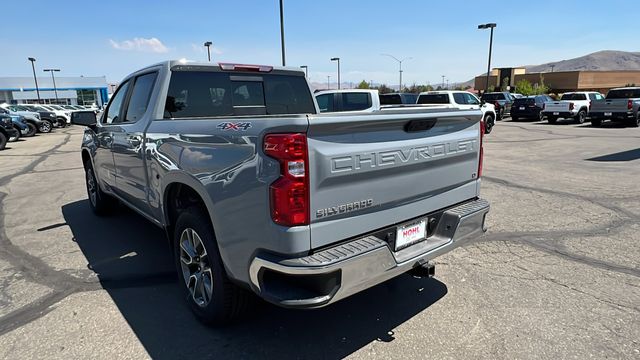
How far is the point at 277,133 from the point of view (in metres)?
2.22

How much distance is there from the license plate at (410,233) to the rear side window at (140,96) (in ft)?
9.04

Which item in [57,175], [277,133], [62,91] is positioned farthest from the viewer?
[62,91]

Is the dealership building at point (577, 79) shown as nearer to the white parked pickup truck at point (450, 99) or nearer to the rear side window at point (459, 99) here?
the white parked pickup truck at point (450, 99)

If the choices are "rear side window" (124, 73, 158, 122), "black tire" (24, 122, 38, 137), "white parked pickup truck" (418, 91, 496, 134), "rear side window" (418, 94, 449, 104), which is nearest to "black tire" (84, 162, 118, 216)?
"rear side window" (124, 73, 158, 122)

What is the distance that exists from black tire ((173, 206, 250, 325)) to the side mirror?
122 inches

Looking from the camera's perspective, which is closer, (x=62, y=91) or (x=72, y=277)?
(x=72, y=277)

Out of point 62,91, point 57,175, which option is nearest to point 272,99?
point 57,175

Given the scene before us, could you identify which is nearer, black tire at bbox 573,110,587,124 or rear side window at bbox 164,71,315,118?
rear side window at bbox 164,71,315,118

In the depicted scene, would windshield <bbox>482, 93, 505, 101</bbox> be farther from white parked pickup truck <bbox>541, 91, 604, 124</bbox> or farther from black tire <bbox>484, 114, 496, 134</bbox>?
black tire <bbox>484, 114, 496, 134</bbox>

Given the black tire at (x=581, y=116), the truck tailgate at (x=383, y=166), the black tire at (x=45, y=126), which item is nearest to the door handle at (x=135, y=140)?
the truck tailgate at (x=383, y=166)

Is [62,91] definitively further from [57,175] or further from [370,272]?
[370,272]

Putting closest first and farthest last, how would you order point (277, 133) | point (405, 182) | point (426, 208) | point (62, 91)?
Result: point (277, 133), point (405, 182), point (426, 208), point (62, 91)

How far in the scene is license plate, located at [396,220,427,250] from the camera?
2.83 meters

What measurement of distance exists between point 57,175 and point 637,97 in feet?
87.0
